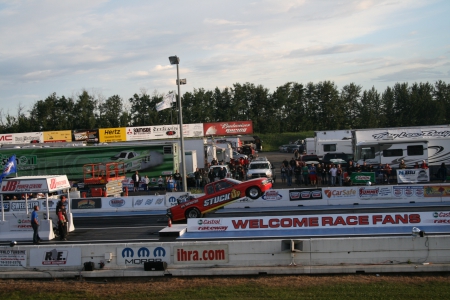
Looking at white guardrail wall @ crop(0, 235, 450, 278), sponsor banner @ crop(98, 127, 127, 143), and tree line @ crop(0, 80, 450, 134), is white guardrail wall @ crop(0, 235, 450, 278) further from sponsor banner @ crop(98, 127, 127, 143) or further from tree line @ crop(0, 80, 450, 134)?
tree line @ crop(0, 80, 450, 134)

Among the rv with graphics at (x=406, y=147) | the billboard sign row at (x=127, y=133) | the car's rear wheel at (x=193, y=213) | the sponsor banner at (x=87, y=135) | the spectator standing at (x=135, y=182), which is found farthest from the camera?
the sponsor banner at (x=87, y=135)

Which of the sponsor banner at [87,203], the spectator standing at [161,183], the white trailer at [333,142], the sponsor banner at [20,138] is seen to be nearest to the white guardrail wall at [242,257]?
the sponsor banner at [87,203]

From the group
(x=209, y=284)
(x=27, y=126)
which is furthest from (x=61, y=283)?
(x=27, y=126)

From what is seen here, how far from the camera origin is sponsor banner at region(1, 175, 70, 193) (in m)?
18.5

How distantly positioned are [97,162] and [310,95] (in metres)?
58.8

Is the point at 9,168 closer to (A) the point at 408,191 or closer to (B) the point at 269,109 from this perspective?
(A) the point at 408,191

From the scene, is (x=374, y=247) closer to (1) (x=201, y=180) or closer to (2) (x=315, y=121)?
(1) (x=201, y=180)

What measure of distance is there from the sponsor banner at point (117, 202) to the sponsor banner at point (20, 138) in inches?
1487

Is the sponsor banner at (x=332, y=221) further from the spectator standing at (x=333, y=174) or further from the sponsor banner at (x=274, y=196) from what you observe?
the spectator standing at (x=333, y=174)

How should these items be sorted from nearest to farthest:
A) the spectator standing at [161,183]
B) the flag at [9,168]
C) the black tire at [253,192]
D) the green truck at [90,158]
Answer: the flag at [9,168], the black tire at [253,192], the spectator standing at [161,183], the green truck at [90,158]

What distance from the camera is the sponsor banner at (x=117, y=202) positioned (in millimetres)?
25672

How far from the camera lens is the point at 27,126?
269 feet

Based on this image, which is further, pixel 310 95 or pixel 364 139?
pixel 310 95

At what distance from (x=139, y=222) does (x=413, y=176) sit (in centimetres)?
1701
